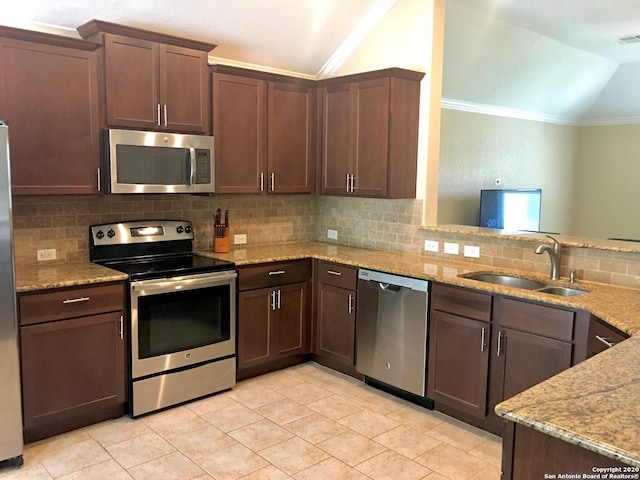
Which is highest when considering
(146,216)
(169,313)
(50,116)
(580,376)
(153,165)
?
(50,116)

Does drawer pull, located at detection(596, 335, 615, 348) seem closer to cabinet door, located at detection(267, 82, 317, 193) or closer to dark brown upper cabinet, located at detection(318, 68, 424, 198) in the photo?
dark brown upper cabinet, located at detection(318, 68, 424, 198)

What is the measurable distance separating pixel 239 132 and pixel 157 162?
0.74m

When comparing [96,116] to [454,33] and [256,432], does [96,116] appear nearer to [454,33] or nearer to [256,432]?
[256,432]

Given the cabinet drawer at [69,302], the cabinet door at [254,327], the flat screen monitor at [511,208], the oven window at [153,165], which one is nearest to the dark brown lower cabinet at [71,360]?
the cabinet drawer at [69,302]

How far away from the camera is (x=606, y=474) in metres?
1.31

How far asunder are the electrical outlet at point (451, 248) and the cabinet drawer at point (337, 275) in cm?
70

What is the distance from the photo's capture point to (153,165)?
3559 mm

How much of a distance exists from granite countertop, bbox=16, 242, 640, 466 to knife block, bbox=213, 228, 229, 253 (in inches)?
16.5

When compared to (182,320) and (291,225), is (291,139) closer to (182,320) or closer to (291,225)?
(291,225)

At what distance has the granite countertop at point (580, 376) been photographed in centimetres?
131

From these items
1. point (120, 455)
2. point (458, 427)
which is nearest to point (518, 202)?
point (458, 427)

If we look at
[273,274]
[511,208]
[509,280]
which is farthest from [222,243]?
[511,208]

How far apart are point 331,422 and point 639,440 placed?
7.57ft

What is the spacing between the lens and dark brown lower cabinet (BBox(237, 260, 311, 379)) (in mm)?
3912
